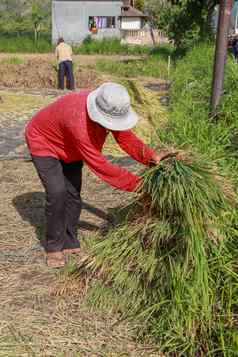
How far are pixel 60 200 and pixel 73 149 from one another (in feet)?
1.14

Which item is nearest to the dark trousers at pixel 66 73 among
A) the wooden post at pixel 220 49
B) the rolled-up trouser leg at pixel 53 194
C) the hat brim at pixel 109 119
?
the wooden post at pixel 220 49

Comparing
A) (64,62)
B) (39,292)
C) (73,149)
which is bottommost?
(64,62)

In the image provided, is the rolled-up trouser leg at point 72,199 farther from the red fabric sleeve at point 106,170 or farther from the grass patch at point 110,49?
the grass patch at point 110,49

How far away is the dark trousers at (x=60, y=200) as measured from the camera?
322 cm

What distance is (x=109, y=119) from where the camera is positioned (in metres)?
2.72

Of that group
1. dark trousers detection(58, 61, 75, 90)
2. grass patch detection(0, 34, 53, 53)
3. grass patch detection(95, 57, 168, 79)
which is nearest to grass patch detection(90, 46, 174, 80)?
grass patch detection(95, 57, 168, 79)

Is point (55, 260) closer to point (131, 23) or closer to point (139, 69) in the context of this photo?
point (139, 69)

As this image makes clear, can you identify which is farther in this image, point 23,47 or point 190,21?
point 23,47

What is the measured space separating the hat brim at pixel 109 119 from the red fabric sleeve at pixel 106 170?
0.17 metres

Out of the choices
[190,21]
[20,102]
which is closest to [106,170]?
[20,102]

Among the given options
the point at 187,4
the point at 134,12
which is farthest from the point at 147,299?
the point at 134,12

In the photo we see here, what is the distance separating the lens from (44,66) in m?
14.5

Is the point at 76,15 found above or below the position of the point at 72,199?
below

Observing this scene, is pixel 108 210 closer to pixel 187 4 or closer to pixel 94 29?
pixel 187 4
